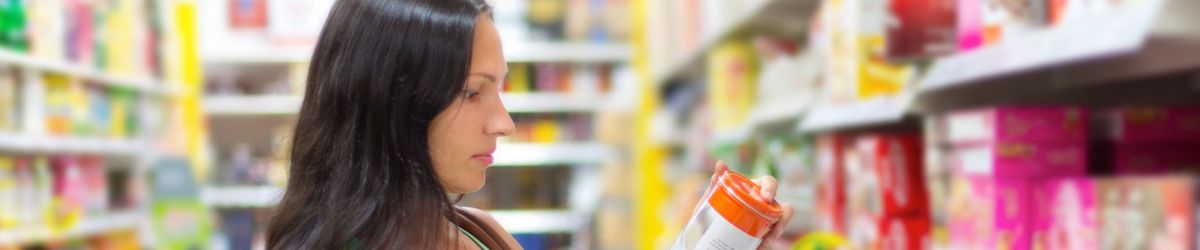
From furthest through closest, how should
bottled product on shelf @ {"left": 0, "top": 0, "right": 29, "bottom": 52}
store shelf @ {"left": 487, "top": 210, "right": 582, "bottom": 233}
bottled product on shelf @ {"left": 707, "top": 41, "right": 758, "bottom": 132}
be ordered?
1. store shelf @ {"left": 487, "top": 210, "right": 582, "bottom": 233}
2. bottled product on shelf @ {"left": 707, "top": 41, "right": 758, "bottom": 132}
3. bottled product on shelf @ {"left": 0, "top": 0, "right": 29, "bottom": 52}

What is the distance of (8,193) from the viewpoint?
3238mm

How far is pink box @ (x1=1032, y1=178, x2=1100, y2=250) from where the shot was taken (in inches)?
47.4

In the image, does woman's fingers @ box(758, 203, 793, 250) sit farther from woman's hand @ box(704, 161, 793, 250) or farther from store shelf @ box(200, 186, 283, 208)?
store shelf @ box(200, 186, 283, 208)

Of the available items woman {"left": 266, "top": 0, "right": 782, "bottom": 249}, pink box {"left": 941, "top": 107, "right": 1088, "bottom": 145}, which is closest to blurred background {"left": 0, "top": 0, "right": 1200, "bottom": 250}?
pink box {"left": 941, "top": 107, "right": 1088, "bottom": 145}

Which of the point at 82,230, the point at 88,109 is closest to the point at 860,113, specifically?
the point at 82,230

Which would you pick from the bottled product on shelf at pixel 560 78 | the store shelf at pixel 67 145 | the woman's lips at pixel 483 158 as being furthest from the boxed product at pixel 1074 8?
the bottled product on shelf at pixel 560 78

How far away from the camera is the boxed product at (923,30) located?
5.77 feet

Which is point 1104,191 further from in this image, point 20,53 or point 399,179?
point 20,53

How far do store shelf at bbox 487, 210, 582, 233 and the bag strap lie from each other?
501 centimetres

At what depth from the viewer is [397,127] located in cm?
105

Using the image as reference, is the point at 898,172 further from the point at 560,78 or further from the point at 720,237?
the point at 560,78

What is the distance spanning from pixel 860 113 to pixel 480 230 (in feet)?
2.81

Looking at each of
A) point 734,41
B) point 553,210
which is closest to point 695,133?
point 734,41

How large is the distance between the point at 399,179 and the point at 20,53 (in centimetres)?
262
